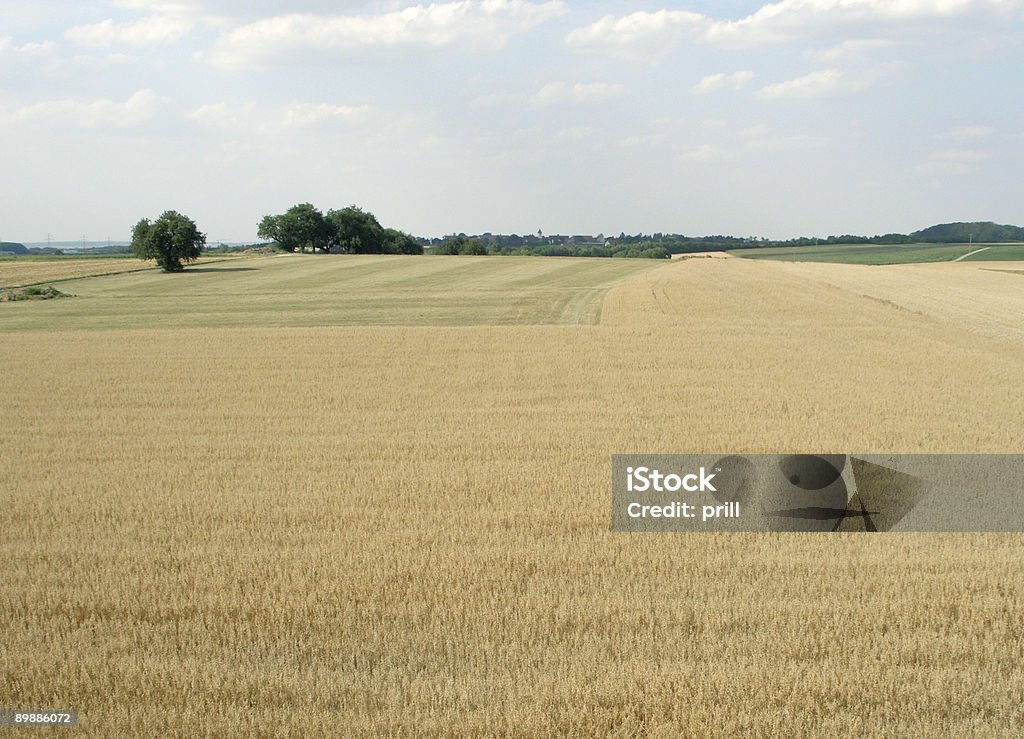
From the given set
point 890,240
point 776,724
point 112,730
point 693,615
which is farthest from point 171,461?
point 890,240

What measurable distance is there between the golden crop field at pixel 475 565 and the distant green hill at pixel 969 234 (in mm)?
140812

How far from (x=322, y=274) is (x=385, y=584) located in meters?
63.0

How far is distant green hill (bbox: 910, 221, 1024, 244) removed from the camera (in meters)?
147

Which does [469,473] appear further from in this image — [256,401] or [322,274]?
[322,274]

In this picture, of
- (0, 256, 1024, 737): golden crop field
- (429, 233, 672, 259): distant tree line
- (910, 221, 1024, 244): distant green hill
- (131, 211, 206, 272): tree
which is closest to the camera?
(0, 256, 1024, 737): golden crop field

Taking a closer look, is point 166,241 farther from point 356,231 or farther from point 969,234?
point 969,234

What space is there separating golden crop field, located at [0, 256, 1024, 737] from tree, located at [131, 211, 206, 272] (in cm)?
5402

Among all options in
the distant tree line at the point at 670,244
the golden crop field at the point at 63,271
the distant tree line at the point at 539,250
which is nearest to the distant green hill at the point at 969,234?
the distant tree line at the point at 670,244

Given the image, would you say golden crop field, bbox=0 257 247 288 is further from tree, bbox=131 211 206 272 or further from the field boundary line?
the field boundary line

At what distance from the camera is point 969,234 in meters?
151

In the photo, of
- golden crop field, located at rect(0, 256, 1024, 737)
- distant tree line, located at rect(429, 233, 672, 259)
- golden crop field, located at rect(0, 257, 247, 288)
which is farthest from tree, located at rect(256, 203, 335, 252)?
golden crop field, located at rect(0, 256, 1024, 737)

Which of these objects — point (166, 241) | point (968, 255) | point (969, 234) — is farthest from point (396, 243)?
point (969, 234)

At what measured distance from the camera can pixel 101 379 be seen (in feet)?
74.2

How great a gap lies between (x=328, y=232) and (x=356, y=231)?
3.64 meters
